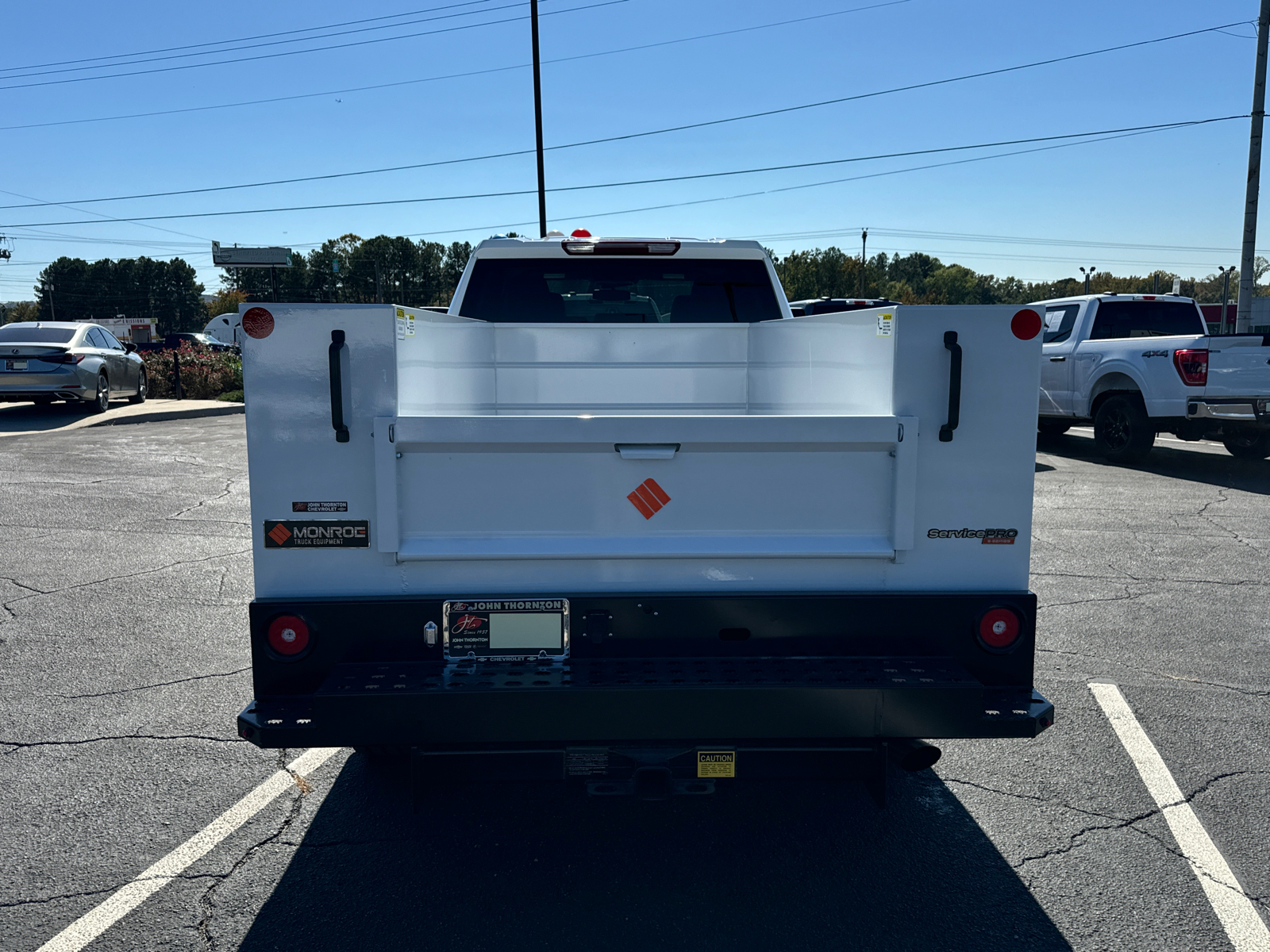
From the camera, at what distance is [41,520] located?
30.9 ft

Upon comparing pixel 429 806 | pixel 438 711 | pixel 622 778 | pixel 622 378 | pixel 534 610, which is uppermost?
pixel 622 378

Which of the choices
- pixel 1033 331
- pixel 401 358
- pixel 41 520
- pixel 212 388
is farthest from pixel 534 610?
pixel 212 388

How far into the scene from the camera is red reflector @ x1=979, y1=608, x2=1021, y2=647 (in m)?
3.07

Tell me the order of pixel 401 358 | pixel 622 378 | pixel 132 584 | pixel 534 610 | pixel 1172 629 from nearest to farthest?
pixel 534 610 < pixel 401 358 < pixel 622 378 < pixel 1172 629 < pixel 132 584

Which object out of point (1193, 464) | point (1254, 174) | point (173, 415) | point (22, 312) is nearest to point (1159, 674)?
point (1193, 464)

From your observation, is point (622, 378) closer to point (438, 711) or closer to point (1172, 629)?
point (438, 711)

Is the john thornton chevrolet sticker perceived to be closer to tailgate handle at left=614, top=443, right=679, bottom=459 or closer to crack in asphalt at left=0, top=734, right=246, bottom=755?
tailgate handle at left=614, top=443, right=679, bottom=459

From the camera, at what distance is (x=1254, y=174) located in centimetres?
2208

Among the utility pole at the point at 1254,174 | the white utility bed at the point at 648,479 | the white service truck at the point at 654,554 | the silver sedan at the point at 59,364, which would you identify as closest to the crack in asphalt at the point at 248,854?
the white service truck at the point at 654,554

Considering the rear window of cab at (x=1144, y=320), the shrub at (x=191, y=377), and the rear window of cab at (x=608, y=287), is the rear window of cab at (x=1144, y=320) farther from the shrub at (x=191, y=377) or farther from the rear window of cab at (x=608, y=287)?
the shrub at (x=191, y=377)

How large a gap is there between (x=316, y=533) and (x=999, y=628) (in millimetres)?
2236

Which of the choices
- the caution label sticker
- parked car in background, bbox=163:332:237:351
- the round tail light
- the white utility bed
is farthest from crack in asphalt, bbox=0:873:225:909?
parked car in background, bbox=163:332:237:351

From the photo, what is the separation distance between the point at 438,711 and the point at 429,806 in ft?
3.87

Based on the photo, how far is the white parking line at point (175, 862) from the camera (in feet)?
9.41
